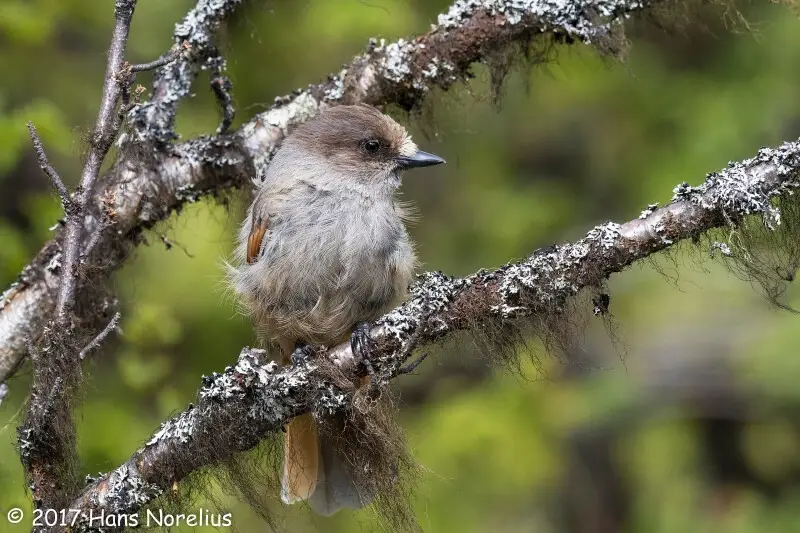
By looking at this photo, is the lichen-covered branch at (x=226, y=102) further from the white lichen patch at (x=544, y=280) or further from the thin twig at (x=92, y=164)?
the white lichen patch at (x=544, y=280)

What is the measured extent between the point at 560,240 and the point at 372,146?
219 centimetres

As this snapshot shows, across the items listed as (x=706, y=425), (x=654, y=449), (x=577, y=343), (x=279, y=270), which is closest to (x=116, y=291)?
Result: (x=279, y=270)

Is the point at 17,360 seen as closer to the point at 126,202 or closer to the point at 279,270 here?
the point at 126,202

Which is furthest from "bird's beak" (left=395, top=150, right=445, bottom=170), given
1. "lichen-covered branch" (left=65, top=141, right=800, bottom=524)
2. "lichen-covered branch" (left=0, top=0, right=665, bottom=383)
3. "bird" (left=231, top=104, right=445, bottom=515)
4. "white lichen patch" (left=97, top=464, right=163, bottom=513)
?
"white lichen patch" (left=97, top=464, right=163, bottom=513)

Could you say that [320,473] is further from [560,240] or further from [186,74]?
[560,240]

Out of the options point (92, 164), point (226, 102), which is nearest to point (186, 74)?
point (226, 102)

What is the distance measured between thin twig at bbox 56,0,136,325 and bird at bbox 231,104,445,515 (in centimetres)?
86

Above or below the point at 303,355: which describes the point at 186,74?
above

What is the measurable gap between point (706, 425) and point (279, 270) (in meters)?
3.36

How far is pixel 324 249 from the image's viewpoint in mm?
3609

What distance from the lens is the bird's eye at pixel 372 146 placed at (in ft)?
12.9

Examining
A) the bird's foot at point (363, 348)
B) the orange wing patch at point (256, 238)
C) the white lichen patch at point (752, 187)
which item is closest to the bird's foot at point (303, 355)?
the bird's foot at point (363, 348)

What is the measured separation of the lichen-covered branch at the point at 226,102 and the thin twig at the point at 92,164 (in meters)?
0.63

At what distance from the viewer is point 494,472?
17.1ft
